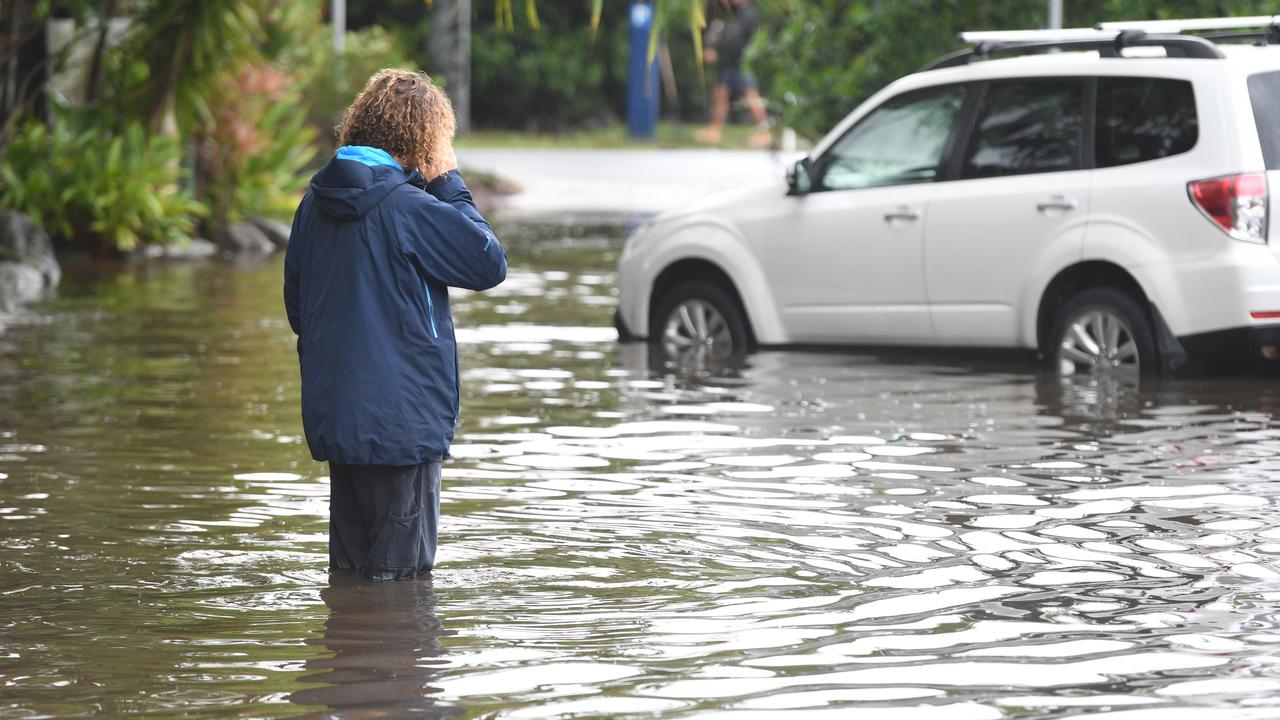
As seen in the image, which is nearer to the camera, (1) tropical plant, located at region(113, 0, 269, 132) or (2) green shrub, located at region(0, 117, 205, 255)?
(1) tropical plant, located at region(113, 0, 269, 132)

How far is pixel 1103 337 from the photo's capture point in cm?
1140

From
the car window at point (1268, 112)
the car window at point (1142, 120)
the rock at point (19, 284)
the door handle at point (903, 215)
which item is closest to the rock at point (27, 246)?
the rock at point (19, 284)

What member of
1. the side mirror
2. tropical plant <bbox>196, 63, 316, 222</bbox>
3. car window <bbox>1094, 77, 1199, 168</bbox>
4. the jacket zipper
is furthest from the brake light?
tropical plant <bbox>196, 63, 316, 222</bbox>

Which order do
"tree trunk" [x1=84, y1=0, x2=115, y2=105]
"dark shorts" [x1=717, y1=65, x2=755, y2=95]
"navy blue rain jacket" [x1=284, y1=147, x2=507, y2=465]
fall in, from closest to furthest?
"navy blue rain jacket" [x1=284, y1=147, x2=507, y2=465]
"tree trunk" [x1=84, y1=0, x2=115, y2=105]
"dark shorts" [x1=717, y1=65, x2=755, y2=95]

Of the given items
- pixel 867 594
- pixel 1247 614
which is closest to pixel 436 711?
pixel 867 594

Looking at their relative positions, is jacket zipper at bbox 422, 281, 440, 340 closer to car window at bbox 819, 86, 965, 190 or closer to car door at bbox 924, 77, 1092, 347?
car door at bbox 924, 77, 1092, 347

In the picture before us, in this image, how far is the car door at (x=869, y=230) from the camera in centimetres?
1197

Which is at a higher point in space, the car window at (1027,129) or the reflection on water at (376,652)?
the car window at (1027,129)

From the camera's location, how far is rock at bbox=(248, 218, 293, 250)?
21781 millimetres

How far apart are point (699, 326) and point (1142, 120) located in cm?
302

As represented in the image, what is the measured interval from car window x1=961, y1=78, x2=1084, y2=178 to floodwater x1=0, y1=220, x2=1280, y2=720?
111 cm

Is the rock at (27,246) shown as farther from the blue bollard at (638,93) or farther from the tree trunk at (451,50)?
the blue bollard at (638,93)

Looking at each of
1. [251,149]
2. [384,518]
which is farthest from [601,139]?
[384,518]

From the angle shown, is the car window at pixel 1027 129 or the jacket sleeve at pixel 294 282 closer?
the jacket sleeve at pixel 294 282
